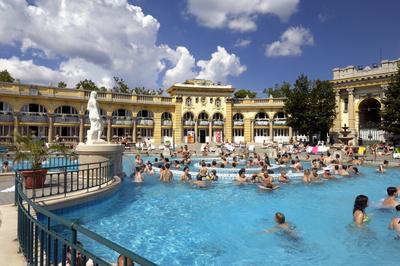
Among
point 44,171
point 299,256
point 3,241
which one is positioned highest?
point 44,171

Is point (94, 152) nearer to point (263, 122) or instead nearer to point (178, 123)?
point (178, 123)

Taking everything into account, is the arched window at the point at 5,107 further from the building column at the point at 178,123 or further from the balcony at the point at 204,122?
the balcony at the point at 204,122

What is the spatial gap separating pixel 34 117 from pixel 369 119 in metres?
46.1

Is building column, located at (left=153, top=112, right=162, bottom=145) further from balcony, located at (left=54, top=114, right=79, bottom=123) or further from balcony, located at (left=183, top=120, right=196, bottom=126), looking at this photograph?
balcony, located at (left=54, top=114, right=79, bottom=123)

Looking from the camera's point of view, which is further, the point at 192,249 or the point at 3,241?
→ the point at 192,249

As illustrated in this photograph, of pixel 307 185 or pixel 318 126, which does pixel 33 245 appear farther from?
pixel 318 126

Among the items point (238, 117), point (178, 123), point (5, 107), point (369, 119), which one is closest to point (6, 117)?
point (5, 107)

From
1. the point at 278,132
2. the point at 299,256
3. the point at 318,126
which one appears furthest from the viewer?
the point at 278,132

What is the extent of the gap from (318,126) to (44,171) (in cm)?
3627

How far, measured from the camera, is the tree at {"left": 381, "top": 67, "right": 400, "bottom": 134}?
1199 inches

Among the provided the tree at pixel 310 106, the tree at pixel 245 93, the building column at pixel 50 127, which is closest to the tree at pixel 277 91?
the tree at pixel 245 93

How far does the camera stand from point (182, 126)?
150 ft

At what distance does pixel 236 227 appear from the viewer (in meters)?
8.80

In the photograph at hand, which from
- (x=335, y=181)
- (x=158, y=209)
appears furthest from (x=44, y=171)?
(x=335, y=181)
